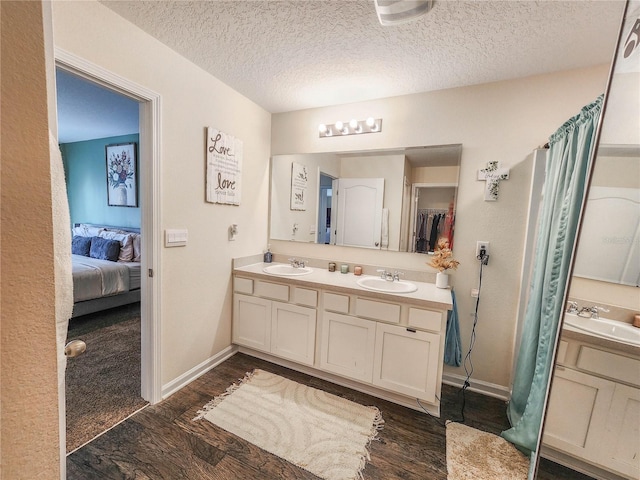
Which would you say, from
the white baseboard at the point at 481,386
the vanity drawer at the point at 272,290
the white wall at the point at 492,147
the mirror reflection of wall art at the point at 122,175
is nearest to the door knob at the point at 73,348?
the vanity drawer at the point at 272,290

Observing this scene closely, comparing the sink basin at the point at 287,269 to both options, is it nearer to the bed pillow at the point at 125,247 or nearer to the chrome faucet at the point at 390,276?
the chrome faucet at the point at 390,276

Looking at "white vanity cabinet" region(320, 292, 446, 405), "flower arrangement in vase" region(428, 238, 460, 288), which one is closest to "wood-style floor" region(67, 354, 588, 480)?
"white vanity cabinet" region(320, 292, 446, 405)

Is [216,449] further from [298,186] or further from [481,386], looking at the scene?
[298,186]

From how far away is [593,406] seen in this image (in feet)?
3.44

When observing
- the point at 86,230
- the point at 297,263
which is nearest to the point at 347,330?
the point at 297,263

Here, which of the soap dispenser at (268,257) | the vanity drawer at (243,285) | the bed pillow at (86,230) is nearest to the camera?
the vanity drawer at (243,285)

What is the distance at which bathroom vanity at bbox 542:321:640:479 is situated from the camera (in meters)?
0.93

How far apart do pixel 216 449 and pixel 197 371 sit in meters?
0.78

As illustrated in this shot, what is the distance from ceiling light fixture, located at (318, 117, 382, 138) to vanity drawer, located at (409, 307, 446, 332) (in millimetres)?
1567

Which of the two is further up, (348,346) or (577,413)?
(577,413)

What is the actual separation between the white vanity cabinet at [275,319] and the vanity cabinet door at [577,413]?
4.86 ft

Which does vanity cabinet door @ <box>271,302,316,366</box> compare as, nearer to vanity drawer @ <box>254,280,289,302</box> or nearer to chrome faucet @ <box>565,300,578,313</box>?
vanity drawer @ <box>254,280,289,302</box>

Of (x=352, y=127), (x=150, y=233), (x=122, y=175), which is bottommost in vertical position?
(x=150, y=233)

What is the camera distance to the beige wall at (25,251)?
0.41 metres
